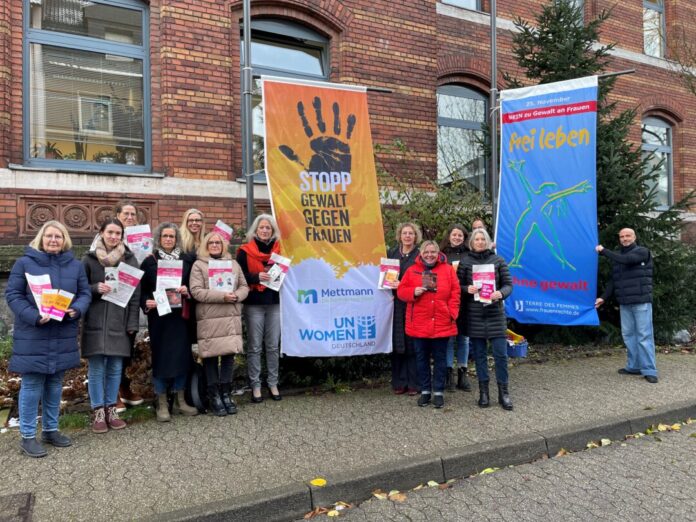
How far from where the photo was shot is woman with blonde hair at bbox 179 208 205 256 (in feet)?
17.3

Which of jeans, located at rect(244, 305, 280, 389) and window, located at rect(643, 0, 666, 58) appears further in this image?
window, located at rect(643, 0, 666, 58)

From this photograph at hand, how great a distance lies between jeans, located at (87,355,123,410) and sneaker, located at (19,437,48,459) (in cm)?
58

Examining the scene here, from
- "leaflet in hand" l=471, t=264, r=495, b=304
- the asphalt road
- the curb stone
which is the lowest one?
the asphalt road

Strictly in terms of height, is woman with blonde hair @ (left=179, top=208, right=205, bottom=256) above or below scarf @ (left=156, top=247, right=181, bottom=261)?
above

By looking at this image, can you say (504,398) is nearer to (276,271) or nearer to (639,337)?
(639,337)

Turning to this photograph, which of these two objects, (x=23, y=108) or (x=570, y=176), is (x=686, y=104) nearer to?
(x=570, y=176)

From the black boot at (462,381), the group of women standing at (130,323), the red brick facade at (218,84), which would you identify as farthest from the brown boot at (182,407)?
the red brick facade at (218,84)

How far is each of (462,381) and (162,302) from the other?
3431 mm

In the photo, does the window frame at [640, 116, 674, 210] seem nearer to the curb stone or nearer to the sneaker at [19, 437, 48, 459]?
the curb stone

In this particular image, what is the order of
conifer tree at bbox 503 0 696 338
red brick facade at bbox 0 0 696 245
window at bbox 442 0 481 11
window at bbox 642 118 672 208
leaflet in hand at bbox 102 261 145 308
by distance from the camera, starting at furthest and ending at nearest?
window at bbox 642 118 672 208
window at bbox 442 0 481 11
conifer tree at bbox 503 0 696 338
red brick facade at bbox 0 0 696 245
leaflet in hand at bbox 102 261 145 308

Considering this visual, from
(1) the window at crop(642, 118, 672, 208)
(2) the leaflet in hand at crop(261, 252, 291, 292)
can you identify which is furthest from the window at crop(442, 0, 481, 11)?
(2) the leaflet in hand at crop(261, 252, 291, 292)

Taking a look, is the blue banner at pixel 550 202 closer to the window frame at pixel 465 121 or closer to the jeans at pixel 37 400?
the window frame at pixel 465 121

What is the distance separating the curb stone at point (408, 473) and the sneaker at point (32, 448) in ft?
4.99

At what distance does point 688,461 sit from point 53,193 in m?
7.67
